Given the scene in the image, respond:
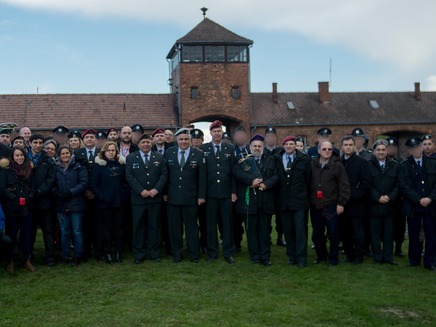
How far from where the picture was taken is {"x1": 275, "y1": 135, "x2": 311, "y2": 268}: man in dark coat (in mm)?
8062

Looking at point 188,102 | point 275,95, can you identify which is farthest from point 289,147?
point 275,95

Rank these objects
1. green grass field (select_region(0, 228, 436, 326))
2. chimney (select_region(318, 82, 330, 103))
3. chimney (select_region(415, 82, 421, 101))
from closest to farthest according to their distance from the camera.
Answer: green grass field (select_region(0, 228, 436, 326))
chimney (select_region(318, 82, 330, 103))
chimney (select_region(415, 82, 421, 101))

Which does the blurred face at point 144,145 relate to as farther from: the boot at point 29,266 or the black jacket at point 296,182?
the boot at point 29,266

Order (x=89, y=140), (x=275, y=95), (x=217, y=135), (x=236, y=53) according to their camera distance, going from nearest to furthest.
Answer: (x=217, y=135) → (x=89, y=140) → (x=236, y=53) → (x=275, y=95)

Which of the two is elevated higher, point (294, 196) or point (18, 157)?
point (18, 157)

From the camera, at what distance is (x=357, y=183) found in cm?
821

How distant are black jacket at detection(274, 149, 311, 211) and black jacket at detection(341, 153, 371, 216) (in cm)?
69

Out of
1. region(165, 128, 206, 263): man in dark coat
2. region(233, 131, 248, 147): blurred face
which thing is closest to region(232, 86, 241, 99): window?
region(233, 131, 248, 147): blurred face

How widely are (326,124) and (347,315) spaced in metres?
33.2

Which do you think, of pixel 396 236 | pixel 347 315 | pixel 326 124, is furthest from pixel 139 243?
pixel 326 124

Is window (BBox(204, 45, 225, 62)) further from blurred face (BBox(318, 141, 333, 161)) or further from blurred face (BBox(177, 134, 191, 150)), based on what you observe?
blurred face (BBox(318, 141, 333, 161))

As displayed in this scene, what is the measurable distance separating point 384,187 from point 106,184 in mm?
4427

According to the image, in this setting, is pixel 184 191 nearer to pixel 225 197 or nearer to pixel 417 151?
pixel 225 197

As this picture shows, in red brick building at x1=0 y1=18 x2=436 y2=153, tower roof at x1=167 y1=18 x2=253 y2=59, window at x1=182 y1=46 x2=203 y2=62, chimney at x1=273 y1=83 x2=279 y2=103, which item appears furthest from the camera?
chimney at x1=273 y1=83 x2=279 y2=103
